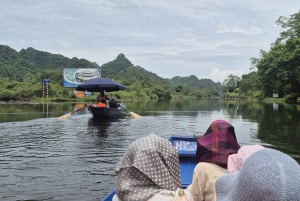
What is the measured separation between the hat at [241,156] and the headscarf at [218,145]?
0.36 metres

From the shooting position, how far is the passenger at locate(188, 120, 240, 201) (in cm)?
220

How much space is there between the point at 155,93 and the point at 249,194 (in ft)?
244

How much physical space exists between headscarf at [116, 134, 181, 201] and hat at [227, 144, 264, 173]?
0.40m

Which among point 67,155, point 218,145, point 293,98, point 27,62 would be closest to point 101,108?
point 67,155

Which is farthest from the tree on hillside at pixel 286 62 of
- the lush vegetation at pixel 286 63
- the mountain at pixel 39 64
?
the mountain at pixel 39 64

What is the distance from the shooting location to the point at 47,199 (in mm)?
4418

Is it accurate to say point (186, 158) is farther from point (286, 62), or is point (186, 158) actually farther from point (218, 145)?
point (286, 62)

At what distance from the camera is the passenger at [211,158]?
220cm

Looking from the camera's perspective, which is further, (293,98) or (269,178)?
(293,98)

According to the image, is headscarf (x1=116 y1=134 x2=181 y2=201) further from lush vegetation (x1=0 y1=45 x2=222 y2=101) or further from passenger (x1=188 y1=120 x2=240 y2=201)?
lush vegetation (x1=0 y1=45 x2=222 y2=101)

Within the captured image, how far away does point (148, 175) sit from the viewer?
1916mm

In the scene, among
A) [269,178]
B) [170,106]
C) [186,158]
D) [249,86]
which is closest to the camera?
[269,178]

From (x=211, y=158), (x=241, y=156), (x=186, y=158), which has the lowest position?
(x=186, y=158)

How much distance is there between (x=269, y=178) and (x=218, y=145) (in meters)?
1.22
